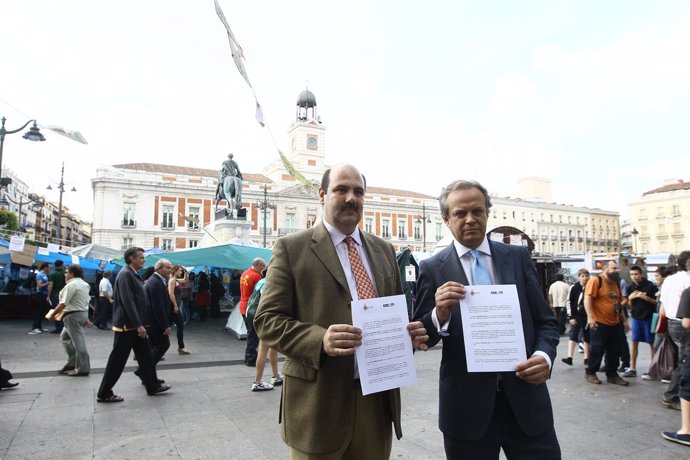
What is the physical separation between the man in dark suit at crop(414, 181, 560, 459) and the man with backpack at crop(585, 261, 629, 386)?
16.1 ft

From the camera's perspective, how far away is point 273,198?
57312 millimetres

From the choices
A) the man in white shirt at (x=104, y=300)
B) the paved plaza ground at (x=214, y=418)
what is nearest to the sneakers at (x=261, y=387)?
the paved plaza ground at (x=214, y=418)

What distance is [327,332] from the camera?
1.61m

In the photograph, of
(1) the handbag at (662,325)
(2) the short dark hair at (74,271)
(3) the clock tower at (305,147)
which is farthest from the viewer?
(3) the clock tower at (305,147)

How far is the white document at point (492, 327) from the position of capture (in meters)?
1.82

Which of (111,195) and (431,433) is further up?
(111,195)

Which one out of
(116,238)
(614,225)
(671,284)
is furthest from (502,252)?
(614,225)

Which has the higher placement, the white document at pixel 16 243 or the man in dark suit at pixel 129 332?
the white document at pixel 16 243

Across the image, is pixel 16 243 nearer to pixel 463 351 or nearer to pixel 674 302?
pixel 463 351

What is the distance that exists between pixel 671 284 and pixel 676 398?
1.32 m

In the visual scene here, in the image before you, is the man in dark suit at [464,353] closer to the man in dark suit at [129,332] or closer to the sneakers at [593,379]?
the man in dark suit at [129,332]

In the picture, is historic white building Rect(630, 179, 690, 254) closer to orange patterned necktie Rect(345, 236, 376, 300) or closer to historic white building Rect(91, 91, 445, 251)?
historic white building Rect(91, 91, 445, 251)

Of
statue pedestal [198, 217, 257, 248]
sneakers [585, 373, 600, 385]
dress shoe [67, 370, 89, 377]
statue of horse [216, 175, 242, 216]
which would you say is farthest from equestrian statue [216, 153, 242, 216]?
sneakers [585, 373, 600, 385]

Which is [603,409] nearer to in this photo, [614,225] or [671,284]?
[671,284]
